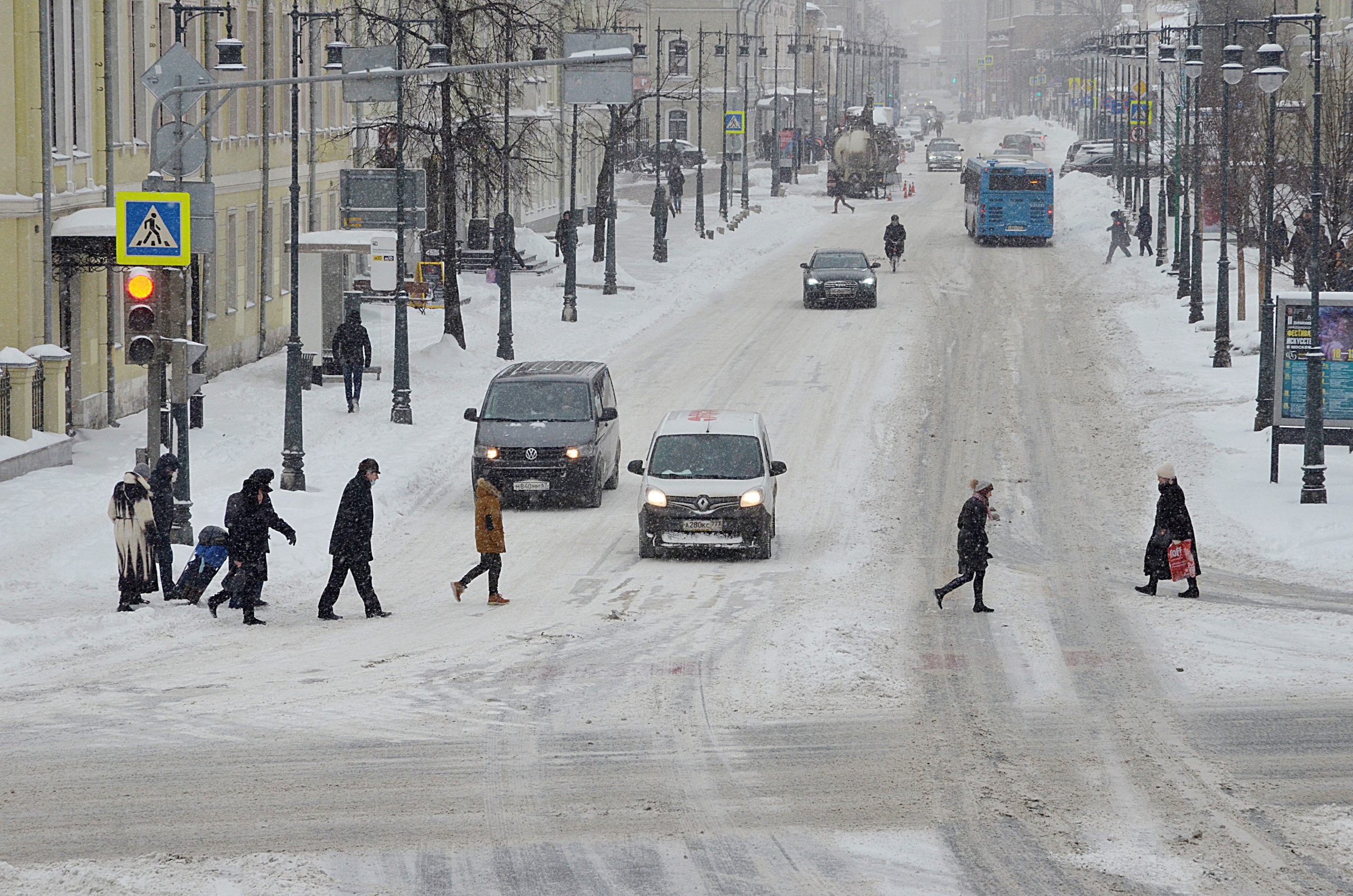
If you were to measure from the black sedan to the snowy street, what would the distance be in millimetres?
14585

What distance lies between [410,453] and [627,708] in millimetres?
13713

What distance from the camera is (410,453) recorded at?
27594mm

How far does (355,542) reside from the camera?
1794 cm

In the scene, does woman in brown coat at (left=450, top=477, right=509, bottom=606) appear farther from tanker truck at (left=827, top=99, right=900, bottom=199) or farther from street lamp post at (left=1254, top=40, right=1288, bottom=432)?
tanker truck at (left=827, top=99, right=900, bottom=199)

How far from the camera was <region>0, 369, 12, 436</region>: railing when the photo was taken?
26.2 metres

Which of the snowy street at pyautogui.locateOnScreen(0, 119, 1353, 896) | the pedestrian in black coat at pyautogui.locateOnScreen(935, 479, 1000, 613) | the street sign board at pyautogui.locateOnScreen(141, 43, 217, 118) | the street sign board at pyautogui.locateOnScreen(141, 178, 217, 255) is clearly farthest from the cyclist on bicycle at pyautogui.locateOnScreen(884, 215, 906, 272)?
the pedestrian in black coat at pyautogui.locateOnScreen(935, 479, 1000, 613)

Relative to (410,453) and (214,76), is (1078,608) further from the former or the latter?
(214,76)

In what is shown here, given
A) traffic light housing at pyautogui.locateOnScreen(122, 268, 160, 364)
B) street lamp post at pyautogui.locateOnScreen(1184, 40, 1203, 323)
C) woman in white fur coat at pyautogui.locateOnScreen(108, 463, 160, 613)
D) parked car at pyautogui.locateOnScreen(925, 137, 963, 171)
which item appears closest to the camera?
woman in white fur coat at pyautogui.locateOnScreen(108, 463, 160, 613)

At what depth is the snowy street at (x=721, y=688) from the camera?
11047 millimetres

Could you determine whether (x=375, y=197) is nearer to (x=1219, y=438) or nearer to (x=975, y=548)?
(x=1219, y=438)

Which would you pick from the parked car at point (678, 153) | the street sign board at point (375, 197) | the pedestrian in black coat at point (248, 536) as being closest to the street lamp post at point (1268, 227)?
the pedestrian in black coat at point (248, 536)

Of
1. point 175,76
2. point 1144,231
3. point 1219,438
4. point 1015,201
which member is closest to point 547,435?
point 175,76

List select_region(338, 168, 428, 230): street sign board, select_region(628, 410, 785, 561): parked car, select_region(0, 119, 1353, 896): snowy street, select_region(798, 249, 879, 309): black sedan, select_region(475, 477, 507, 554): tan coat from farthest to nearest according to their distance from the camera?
select_region(798, 249, 879, 309): black sedan → select_region(338, 168, 428, 230): street sign board → select_region(628, 410, 785, 561): parked car → select_region(475, 477, 507, 554): tan coat → select_region(0, 119, 1353, 896): snowy street

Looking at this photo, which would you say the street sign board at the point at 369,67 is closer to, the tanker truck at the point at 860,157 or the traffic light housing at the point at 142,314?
the traffic light housing at the point at 142,314
